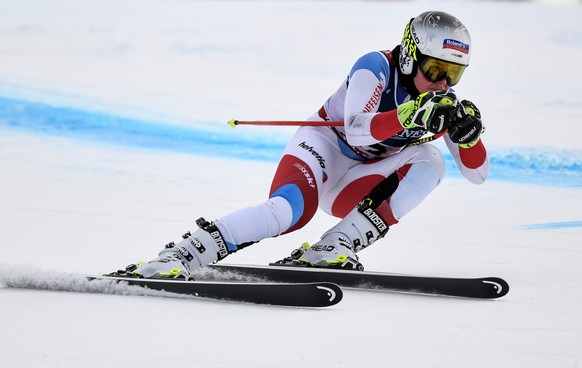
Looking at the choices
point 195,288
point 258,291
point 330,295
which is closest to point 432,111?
point 330,295

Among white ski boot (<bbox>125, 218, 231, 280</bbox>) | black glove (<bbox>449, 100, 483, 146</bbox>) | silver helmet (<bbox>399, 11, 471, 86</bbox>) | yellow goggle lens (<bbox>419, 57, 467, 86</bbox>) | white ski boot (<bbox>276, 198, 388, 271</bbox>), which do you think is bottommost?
white ski boot (<bbox>125, 218, 231, 280</bbox>)

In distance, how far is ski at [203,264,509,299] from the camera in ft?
11.2

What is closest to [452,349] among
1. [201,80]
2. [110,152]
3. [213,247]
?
[213,247]

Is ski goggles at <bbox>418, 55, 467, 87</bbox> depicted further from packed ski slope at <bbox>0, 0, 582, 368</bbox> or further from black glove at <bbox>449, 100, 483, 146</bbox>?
packed ski slope at <bbox>0, 0, 582, 368</bbox>

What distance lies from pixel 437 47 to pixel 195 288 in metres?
1.31

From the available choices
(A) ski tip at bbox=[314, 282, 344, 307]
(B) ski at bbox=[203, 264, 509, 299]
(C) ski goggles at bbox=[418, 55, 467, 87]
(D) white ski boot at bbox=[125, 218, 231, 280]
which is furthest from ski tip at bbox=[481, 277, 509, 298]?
(D) white ski boot at bbox=[125, 218, 231, 280]

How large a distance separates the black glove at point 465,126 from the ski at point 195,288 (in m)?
0.75

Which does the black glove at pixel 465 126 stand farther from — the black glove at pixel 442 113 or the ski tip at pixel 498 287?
the ski tip at pixel 498 287

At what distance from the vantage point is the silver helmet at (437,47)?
365cm

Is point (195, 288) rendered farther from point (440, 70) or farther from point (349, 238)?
point (440, 70)

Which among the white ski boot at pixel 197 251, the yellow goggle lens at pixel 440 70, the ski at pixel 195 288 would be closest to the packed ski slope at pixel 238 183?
the ski at pixel 195 288

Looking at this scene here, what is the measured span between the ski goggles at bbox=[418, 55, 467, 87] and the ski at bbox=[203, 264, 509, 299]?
0.79m

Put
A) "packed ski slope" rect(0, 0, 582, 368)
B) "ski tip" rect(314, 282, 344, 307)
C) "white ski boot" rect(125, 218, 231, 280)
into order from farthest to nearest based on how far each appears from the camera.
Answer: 1. "white ski boot" rect(125, 218, 231, 280)
2. "ski tip" rect(314, 282, 344, 307)
3. "packed ski slope" rect(0, 0, 582, 368)

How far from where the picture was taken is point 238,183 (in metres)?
6.04
